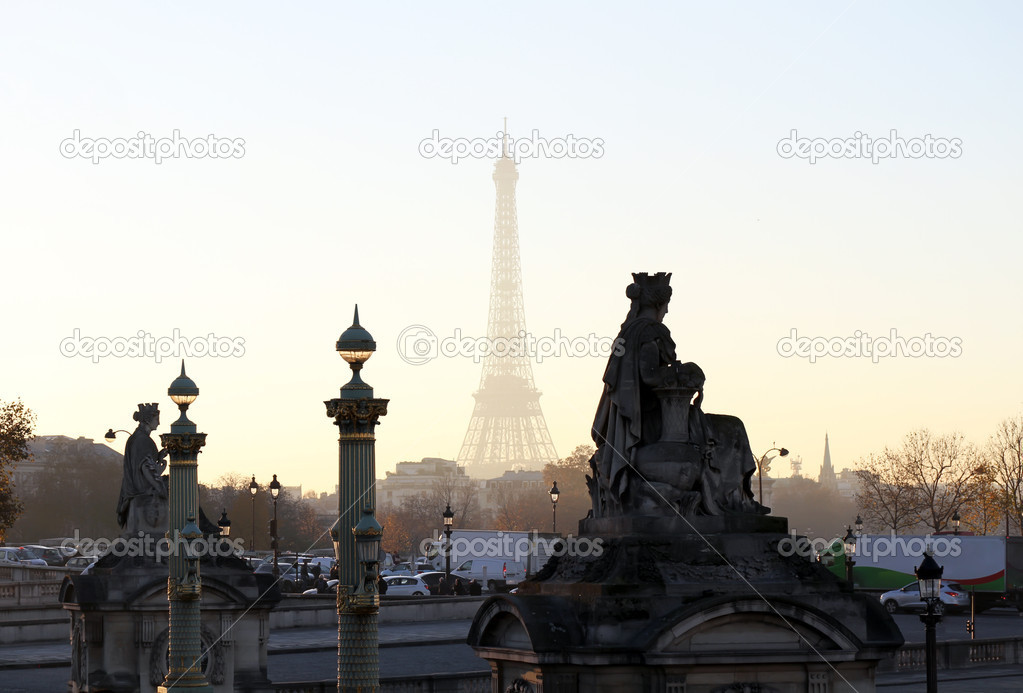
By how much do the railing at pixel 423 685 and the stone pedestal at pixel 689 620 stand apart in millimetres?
10363

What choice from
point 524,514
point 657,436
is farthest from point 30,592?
point 524,514

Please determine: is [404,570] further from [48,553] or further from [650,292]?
[650,292]

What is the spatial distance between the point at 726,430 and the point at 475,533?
64.2m

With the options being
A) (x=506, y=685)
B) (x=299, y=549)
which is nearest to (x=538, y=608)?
(x=506, y=685)

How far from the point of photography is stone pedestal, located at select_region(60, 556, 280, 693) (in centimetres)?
2958

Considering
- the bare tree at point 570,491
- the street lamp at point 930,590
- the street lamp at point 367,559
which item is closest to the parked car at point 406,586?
the street lamp at point 930,590

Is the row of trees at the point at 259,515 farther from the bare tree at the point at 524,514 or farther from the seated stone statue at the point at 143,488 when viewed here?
the seated stone statue at the point at 143,488

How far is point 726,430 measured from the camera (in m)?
21.5

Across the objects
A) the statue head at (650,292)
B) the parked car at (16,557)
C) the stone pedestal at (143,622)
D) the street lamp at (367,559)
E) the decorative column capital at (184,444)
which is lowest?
the parked car at (16,557)

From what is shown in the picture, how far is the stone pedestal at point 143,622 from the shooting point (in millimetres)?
29578

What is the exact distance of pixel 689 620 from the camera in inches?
762

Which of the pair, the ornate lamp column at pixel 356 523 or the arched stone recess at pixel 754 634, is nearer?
the ornate lamp column at pixel 356 523

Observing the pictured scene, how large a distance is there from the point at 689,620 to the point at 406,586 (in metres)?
45.6

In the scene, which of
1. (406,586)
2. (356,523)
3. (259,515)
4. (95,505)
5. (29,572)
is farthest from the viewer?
(95,505)
